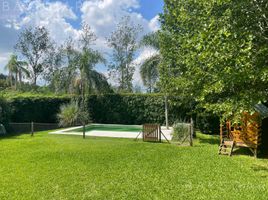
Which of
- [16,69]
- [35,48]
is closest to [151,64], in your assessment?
[16,69]

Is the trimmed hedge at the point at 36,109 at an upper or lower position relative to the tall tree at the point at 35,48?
lower

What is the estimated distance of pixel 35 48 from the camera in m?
35.2

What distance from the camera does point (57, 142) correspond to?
13016 mm

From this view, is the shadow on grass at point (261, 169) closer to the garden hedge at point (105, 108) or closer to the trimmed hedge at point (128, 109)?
the trimmed hedge at point (128, 109)

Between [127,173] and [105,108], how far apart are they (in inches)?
582

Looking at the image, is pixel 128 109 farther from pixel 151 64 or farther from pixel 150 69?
pixel 151 64

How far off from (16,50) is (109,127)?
21042mm

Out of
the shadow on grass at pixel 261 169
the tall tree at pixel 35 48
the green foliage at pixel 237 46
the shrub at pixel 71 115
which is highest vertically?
the tall tree at pixel 35 48

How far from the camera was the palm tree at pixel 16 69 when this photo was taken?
32.9 meters

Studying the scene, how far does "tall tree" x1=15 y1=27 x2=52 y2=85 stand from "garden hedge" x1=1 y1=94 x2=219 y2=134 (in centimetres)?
1515

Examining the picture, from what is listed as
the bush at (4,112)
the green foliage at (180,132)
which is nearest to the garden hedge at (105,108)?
the bush at (4,112)

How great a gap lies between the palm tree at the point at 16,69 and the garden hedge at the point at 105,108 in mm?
13096

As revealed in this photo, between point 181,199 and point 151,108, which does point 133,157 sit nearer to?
point 181,199

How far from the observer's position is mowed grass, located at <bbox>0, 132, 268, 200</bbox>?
20.1ft
